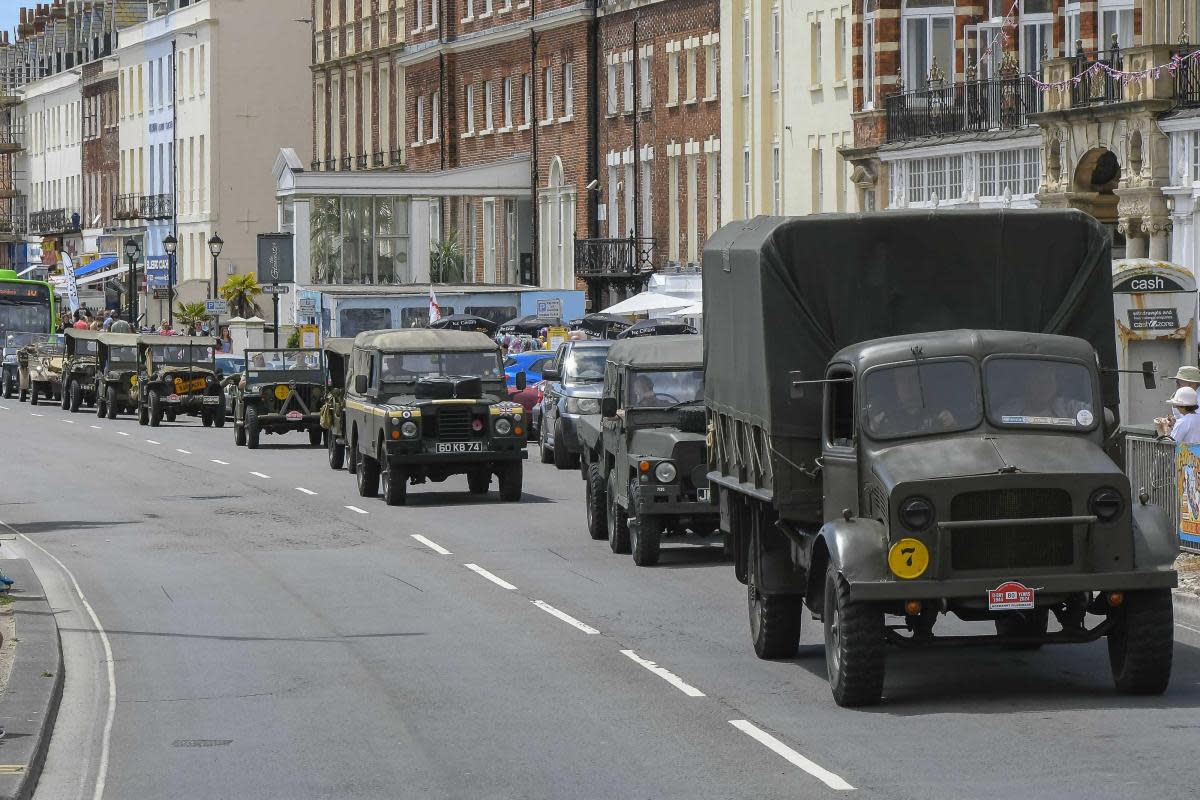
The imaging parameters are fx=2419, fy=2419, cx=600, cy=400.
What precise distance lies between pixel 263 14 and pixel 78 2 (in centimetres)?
4067

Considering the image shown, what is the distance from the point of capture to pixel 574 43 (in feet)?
227

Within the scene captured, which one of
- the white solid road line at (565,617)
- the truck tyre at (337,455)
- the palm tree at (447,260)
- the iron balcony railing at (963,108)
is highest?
the iron balcony railing at (963,108)

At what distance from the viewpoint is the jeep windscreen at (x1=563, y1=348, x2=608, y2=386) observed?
35.4 meters

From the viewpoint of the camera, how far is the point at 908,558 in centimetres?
1291

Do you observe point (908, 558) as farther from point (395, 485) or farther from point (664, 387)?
point (395, 485)

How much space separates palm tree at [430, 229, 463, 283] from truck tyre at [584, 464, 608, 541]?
175ft

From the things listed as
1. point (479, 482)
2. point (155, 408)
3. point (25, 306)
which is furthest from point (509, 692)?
point (25, 306)

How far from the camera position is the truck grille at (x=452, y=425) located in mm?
28484

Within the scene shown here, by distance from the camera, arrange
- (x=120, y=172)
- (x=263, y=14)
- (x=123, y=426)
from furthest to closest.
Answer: (x=120, y=172) → (x=263, y=14) → (x=123, y=426)

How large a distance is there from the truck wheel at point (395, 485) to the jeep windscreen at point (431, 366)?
49.5 inches

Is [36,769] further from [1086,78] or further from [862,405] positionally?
[1086,78]

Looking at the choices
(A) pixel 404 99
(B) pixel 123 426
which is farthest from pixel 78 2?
(B) pixel 123 426

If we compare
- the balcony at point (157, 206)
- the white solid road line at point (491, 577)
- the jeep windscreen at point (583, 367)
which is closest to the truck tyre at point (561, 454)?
the jeep windscreen at point (583, 367)

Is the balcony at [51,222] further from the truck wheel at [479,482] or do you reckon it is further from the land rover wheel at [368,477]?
the truck wheel at [479,482]
